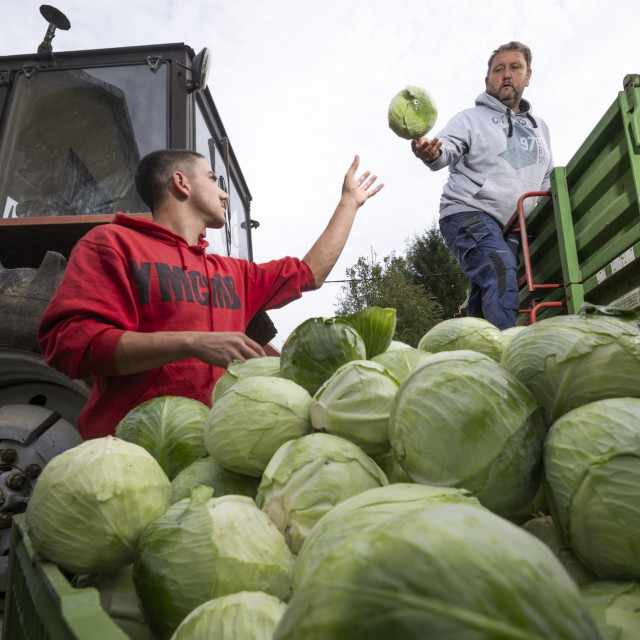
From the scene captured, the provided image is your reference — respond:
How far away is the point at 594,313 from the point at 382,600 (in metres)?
0.92

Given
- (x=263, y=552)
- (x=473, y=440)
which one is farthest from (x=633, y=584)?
(x=263, y=552)

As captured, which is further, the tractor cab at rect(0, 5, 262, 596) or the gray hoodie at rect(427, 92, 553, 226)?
the gray hoodie at rect(427, 92, 553, 226)

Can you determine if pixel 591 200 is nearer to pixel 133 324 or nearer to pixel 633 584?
pixel 133 324

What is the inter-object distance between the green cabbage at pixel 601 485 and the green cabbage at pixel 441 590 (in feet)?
1.06

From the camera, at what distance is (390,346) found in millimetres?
1915

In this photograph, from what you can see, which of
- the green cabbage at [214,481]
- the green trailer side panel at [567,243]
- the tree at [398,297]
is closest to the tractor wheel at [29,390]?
the green cabbage at [214,481]

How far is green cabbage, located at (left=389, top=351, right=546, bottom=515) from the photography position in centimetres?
103

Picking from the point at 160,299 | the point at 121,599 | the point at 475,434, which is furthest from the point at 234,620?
the point at 160,299

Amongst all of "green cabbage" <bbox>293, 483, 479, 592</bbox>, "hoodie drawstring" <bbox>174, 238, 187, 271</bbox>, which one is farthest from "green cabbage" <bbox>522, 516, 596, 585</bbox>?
"hoodie drawstring" <bbox>174, 238, 187, 271</bbox>

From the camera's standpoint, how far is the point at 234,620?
0.84 m

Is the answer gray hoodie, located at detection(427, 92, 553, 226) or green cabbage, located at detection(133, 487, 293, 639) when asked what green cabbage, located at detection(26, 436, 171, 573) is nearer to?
green cabbage, located at detection(133, 487, 293, 639)

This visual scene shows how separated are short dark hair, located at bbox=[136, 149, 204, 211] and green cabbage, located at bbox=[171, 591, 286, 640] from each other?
3.02m

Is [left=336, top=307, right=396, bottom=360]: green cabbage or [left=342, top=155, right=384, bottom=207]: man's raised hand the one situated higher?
[left=342, top=155, right=384, bottom=207]: man's raised hand

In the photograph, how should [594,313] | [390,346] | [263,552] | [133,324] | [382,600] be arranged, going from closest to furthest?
[382,600]
[263,552]
[594,313]
[390,346]
[133,324]
